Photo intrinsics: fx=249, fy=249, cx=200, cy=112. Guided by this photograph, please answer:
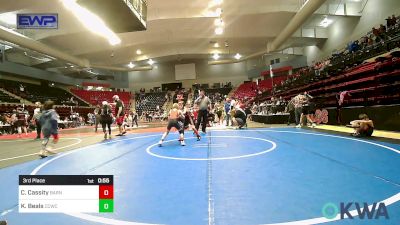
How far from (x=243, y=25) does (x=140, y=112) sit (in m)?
23.3

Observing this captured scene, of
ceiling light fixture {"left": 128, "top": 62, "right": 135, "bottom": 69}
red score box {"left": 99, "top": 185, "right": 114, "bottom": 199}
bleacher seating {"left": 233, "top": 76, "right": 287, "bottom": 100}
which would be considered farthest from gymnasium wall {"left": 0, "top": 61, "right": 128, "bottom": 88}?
red score box {"left": 99, "top": 185, "right": 114, "bottom": 199}

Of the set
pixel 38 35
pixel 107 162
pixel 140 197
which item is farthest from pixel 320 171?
pixel 38 35

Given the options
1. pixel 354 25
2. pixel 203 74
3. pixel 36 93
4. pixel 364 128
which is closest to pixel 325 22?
pixel 354 25

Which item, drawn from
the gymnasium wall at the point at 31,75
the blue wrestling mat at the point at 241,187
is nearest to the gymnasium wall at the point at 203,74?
the gymnasium wall at the point at 31,75

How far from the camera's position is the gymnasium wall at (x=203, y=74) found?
142 feet

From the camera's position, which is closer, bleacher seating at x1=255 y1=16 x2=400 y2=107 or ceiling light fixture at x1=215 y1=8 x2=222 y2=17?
bleacher seating at x1=255 y1=16 x2=400 y2=107

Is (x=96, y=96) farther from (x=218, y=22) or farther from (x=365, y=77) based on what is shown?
(x=365, y=77)

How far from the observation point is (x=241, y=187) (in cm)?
317

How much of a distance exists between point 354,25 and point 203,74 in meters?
25.2

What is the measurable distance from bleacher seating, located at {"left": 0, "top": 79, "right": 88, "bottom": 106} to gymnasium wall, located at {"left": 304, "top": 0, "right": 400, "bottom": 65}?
105 ft

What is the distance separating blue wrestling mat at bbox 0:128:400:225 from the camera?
231cm

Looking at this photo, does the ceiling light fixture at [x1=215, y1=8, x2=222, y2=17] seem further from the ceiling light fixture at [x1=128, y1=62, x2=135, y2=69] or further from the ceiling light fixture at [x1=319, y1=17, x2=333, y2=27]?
the ceiling light fixture at [x1=128, y1=62, x2=135, y2=69]

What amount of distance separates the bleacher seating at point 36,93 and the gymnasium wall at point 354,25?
105 ft
